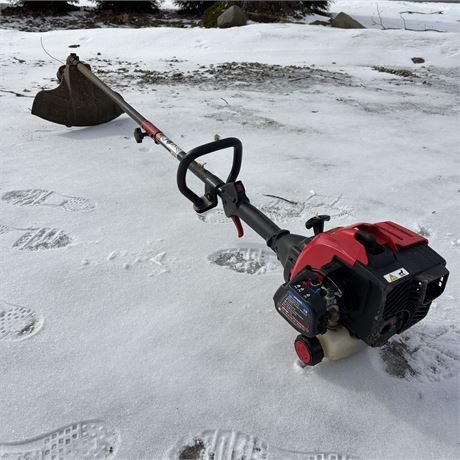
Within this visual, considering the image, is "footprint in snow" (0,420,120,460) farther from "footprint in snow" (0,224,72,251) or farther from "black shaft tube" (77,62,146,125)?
"black shaft tube" (77,62,146,125)

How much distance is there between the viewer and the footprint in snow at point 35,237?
233 cm

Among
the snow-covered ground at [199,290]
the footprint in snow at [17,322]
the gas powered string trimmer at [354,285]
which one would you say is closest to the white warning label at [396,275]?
the gas powered string trimmer at [354,285]

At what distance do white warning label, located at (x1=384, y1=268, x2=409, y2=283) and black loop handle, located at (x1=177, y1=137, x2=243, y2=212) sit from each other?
2.58 ft

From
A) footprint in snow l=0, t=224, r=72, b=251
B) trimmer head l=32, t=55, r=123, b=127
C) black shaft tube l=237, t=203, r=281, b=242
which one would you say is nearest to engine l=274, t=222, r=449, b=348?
black shaft tube l=237, t=203, r=281, b=242

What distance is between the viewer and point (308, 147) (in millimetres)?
3760

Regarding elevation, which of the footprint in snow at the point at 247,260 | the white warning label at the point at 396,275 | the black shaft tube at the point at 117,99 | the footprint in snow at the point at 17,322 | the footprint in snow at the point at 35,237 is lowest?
the footprint in snow at the point at 17,322

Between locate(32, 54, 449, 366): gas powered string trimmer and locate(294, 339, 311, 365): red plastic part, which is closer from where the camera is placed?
locate(32, 54, 449, 366): gas powered string trimmer

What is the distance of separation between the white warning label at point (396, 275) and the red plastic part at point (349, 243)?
0.25 feet

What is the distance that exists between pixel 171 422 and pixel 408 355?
93 centimetres

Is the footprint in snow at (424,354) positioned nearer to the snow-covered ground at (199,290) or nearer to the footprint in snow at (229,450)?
the snow-covered ground at (199,290)

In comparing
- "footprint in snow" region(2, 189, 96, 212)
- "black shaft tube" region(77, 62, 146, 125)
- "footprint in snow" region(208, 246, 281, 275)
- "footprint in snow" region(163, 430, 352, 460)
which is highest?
"black shaft tube" region(77, 62, 146, 125)

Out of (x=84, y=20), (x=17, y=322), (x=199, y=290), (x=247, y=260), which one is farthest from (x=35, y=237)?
(x=84, y=20)

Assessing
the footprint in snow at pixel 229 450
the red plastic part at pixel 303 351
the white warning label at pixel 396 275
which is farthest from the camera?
the red plastic part at pixel 303 351

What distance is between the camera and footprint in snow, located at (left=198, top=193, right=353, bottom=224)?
2.70 metres
